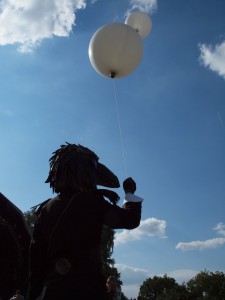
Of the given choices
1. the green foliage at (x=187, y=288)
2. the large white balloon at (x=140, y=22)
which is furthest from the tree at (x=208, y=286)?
the large white balloon at (x=140, y=22)

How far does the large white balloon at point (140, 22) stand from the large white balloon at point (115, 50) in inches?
71.3

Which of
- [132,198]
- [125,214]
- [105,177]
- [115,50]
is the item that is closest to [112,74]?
[115,50]

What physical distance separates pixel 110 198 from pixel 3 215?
39.6 inches

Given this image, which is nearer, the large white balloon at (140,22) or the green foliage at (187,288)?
the large white balloon at (140,22)

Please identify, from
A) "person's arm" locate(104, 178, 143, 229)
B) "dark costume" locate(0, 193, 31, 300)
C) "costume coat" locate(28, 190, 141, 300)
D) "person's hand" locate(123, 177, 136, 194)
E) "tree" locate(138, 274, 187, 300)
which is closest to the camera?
"costume coat" locate(28, 190, 141, 300)

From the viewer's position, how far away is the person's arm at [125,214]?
2.10 meters

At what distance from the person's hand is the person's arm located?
0.38ft

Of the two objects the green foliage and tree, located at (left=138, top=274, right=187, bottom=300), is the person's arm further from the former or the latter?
tree, located at (left=138, top=274, right=187, bottom=300)

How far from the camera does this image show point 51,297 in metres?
1.89

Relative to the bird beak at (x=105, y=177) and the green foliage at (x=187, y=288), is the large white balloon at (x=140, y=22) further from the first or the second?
the green foliage at (x=187, y=288)

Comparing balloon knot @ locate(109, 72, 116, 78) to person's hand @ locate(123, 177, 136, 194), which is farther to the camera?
balloon knot @ locate(109, 72, 116, 78)

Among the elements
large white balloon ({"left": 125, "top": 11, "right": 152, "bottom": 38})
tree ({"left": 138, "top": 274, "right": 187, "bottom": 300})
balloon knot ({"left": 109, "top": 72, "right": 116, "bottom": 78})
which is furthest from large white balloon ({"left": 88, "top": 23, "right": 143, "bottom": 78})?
tree ({"left": 138, "top": 274, "right": 187, "bottom": 300})

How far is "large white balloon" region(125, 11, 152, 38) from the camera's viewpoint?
7299 mm

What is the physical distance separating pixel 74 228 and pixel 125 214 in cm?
32
